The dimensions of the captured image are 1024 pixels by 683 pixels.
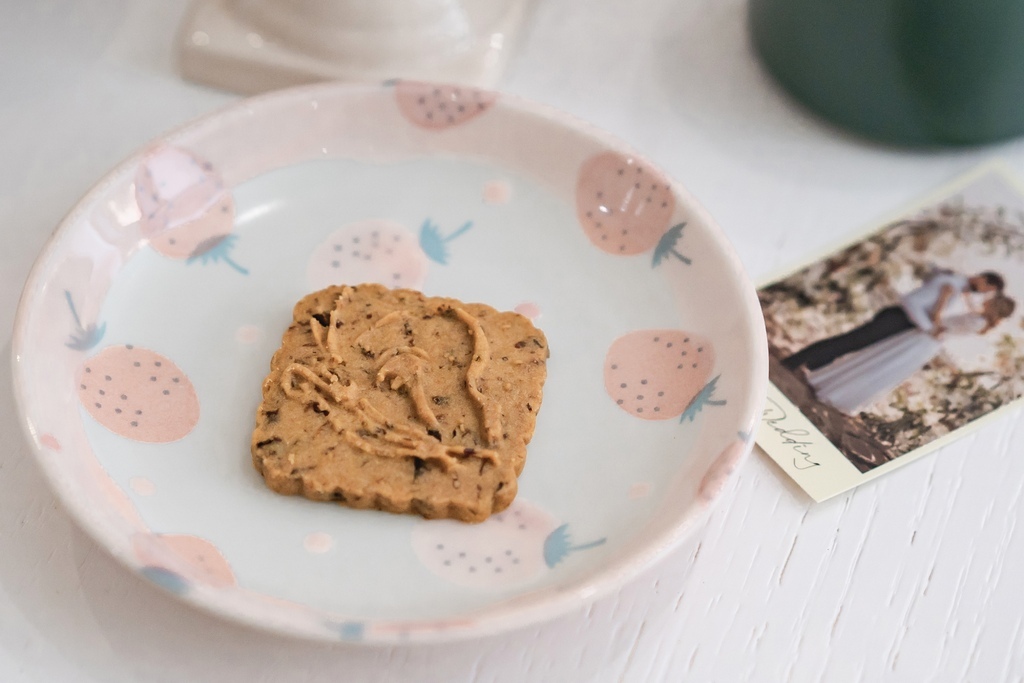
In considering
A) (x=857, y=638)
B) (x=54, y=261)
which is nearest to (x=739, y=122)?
(x=857, y=638)

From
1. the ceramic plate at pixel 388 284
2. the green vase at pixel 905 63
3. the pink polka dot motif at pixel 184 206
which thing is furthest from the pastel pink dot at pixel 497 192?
the green vase at pixel 905 63

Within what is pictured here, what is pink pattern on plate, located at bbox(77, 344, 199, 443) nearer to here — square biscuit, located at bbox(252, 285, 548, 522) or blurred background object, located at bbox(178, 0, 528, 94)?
square biscuit, located at bbox(252, 285, 548, 522)

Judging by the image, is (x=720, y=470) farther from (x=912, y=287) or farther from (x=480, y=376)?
(x=912, y=287)

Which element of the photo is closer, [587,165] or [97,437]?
[97,437]

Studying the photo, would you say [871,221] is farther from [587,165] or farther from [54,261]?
[54,261]

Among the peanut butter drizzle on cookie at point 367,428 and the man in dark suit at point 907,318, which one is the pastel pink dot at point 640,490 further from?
the man in dark suit at point 907,318

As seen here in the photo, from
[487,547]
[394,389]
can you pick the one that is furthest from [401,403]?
[487,547]

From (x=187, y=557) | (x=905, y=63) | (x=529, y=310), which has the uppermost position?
(x=905, y=63)
